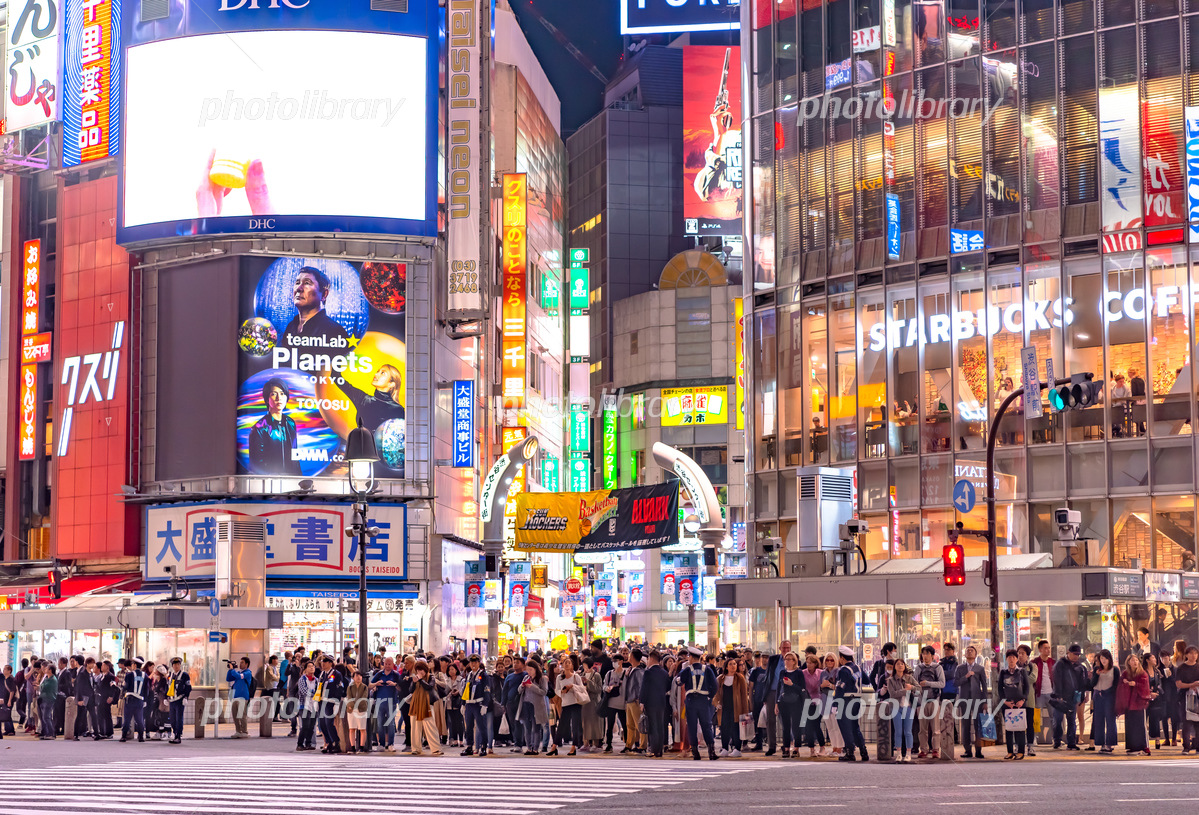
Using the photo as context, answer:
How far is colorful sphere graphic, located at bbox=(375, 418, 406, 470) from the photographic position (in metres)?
56.5

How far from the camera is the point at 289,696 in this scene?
33.5 meters

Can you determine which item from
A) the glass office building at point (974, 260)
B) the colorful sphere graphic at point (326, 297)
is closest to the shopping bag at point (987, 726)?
the glass office building at point (974, 260)

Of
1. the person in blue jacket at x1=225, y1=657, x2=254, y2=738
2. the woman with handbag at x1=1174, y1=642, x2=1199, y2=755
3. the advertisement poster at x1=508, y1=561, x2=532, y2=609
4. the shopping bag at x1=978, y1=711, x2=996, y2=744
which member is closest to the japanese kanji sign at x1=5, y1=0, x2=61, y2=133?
the advertisement poster at x1=508, y1=561, x2=532, y2=609

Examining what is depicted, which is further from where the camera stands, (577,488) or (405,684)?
(577,488)

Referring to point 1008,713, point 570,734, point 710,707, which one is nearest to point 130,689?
point 570,734

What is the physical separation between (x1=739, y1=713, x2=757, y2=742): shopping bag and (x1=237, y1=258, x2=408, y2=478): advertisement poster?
1147 inches

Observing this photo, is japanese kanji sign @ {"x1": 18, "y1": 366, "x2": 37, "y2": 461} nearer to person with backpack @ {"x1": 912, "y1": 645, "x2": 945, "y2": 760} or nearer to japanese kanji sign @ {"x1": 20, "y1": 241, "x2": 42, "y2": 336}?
japanese kanji sign @ {"x1": 20, "y1": 241, "x2": 42, "y2": 336}

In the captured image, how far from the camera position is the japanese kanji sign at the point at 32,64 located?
2482 inches

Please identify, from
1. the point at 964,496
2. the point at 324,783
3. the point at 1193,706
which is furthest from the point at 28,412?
the point at 1193,706

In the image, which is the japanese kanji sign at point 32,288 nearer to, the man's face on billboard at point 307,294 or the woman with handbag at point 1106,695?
the man's face on billboard at point 307,294

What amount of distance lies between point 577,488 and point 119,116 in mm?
40733

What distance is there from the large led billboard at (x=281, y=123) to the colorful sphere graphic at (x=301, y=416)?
17.2ft

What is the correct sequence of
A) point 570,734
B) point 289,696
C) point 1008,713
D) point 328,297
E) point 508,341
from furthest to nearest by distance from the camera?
point 508,341
point 328,297
point 289,696
point 570,734
point 1008,713

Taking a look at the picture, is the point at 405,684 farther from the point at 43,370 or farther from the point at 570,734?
the point at 43,370
